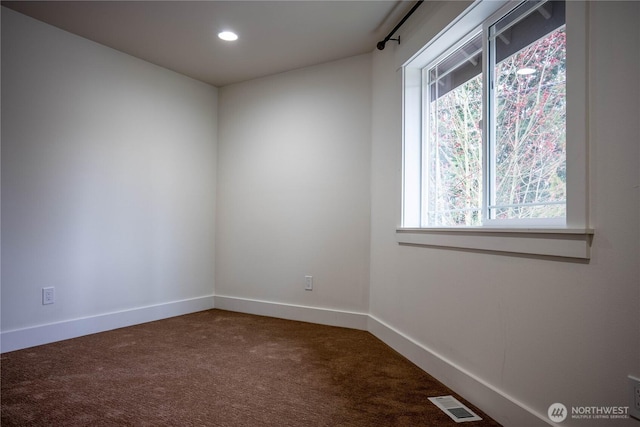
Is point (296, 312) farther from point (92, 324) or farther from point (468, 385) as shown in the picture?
point (468, 385)

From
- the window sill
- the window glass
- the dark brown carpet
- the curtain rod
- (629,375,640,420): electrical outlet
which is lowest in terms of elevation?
the dark brown carpet

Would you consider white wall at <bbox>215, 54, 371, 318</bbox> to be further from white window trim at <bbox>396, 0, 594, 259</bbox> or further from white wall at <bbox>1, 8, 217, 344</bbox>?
white window trim at <bbox>396, 0, 594, 259</bbox>

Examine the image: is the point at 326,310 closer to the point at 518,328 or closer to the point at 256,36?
the point at 518,328

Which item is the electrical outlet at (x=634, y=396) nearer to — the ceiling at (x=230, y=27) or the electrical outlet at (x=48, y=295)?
the ceiling at (x=230, y=27)

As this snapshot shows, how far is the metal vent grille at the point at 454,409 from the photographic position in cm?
182

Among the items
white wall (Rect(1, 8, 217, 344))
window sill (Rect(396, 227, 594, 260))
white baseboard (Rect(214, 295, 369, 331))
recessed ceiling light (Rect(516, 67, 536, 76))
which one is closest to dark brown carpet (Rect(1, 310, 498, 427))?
white baseboard (Rect(214, 295, 369, 331))

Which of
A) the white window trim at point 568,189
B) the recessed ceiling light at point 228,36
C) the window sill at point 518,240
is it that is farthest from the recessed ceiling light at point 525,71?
the recessed ceiling light at point 228,36

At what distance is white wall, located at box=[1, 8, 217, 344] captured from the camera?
285cm

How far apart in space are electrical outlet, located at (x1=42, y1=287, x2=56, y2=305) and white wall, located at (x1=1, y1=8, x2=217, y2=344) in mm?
31

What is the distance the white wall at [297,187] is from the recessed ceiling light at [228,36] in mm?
842

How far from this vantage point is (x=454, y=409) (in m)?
1.91

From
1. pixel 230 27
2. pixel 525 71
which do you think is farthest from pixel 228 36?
pixel 525 71

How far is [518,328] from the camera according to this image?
66.6 inches

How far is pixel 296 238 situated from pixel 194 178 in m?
1.32
